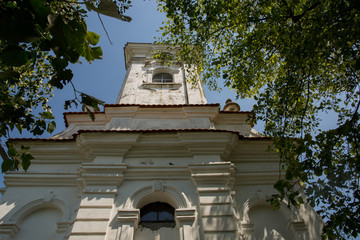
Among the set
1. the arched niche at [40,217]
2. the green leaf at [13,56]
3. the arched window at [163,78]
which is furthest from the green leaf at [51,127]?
the arched window at [163,78]

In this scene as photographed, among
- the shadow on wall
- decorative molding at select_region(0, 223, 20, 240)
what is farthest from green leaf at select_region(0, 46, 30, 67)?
the shadow on wall

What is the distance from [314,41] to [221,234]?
4.44 metres

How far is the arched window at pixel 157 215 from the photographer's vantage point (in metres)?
6.79

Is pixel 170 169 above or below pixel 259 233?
above

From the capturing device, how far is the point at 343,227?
189 inches

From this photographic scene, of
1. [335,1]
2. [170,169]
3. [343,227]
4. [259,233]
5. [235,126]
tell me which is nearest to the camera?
[343,227]

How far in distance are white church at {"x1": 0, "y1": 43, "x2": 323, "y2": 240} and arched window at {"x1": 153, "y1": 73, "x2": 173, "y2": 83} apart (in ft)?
16.6

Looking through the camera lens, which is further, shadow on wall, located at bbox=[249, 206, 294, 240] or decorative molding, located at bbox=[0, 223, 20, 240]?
shadow on wall, located at bbox=[249, 206, 294, 240]

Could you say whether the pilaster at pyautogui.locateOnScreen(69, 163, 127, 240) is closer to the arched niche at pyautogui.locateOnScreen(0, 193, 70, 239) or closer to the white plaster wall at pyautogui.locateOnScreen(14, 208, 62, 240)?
the arched niche at pyautogui.locateOnScreen(0, 193, 70, 239)

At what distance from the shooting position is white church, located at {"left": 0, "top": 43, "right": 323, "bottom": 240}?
252 inches

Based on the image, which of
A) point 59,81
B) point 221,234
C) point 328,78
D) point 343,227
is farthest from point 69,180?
point 328,78

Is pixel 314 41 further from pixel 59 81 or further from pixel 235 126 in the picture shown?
pixel 59 81

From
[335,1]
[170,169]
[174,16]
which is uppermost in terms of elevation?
[174,16]

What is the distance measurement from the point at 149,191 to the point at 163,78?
7.85 m
